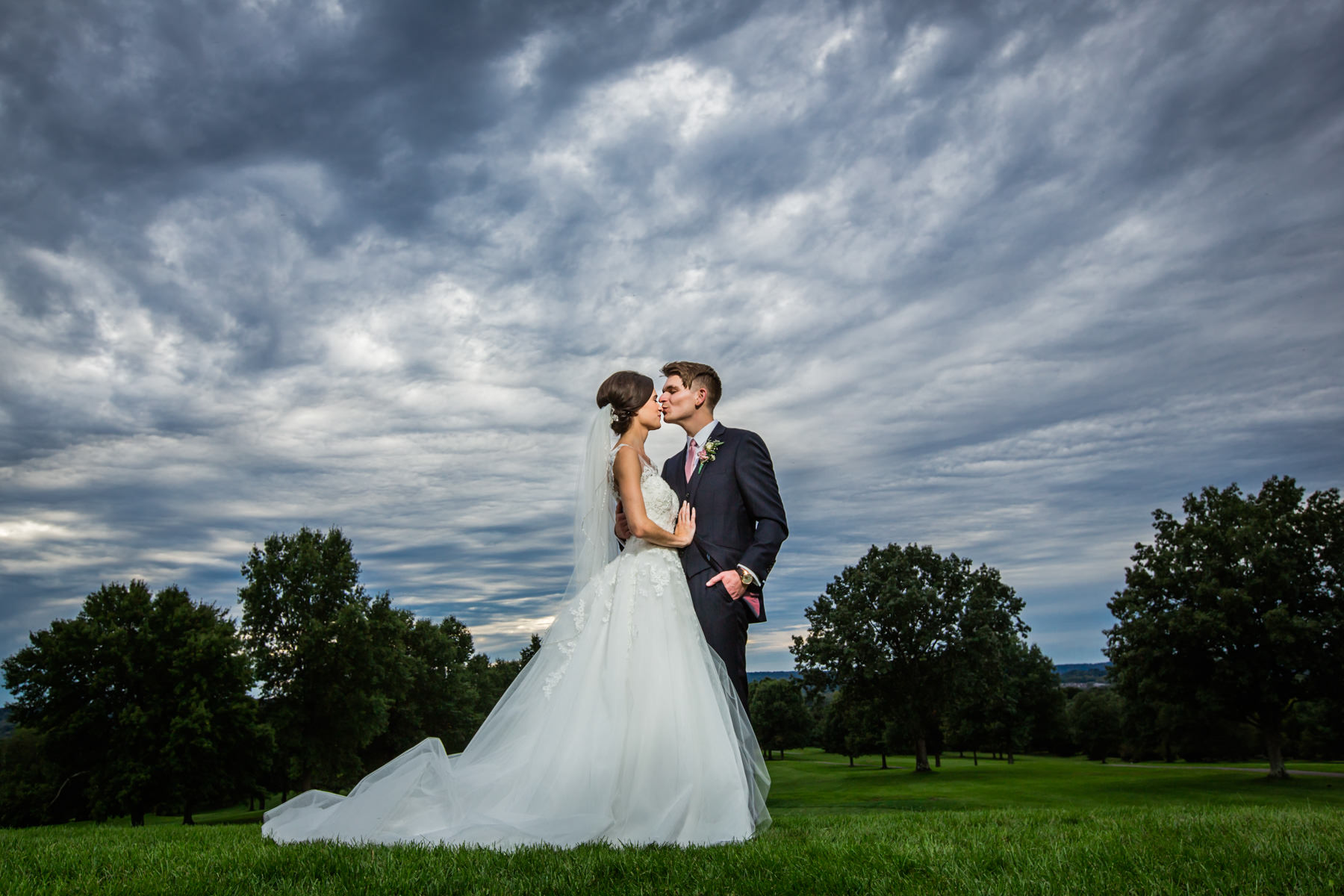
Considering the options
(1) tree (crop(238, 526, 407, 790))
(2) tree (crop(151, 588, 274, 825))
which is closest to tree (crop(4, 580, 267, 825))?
(2) tree (crop(151, 588, 274, 825))

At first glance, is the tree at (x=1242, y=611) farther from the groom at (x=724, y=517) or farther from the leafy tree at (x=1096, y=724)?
the leafy tree at (x=1096, y=724)

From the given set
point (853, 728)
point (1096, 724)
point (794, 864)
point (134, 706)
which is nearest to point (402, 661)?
point (134, 706)

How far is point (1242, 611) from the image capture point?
114ft

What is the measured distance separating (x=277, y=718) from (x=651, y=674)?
34.8 metres

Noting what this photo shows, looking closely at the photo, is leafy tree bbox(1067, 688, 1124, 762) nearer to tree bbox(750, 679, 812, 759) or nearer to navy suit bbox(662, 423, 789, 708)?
tree bbox(750, 679, 812, 759)

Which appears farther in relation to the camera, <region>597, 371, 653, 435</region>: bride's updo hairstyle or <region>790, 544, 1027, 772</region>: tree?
<region>790, 544, 1027, 772</region>: tree

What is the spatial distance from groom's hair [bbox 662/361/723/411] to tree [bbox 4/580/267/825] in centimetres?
3194

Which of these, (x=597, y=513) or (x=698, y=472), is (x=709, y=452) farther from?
(x=597, y=513)

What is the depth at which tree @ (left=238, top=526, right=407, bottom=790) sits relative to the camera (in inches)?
1367

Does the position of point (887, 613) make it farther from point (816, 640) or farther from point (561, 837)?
point (561, 837)

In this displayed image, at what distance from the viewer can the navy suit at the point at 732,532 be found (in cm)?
633

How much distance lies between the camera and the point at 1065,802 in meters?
34.3

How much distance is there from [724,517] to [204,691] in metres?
33.4

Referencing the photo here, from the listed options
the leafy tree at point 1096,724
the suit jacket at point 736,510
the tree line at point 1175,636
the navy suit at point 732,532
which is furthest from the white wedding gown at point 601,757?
the leafy tree at point 1096,724
